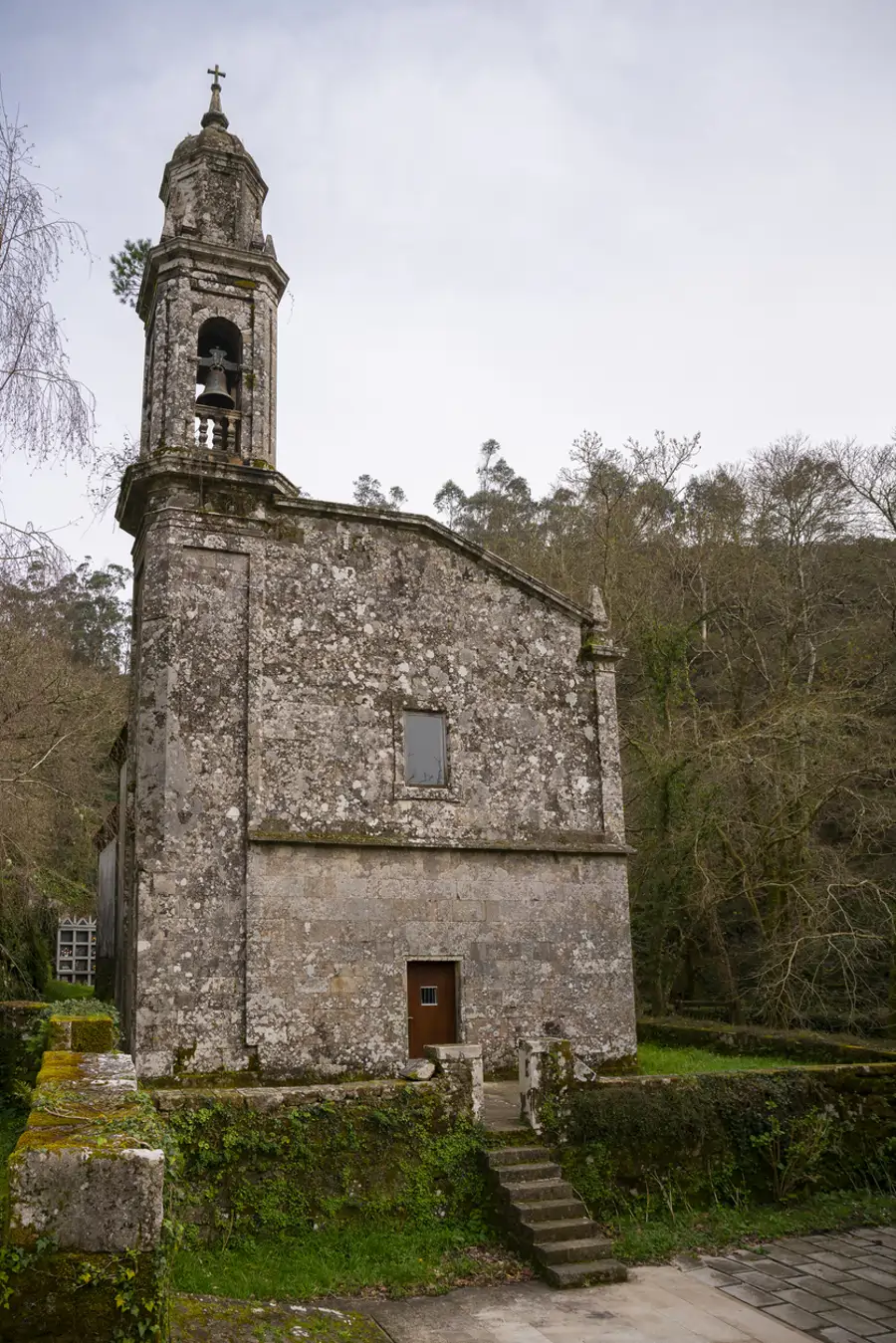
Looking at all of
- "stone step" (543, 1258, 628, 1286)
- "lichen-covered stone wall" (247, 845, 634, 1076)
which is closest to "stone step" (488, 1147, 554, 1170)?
"stone step" (543, 1258, 628, 1286)

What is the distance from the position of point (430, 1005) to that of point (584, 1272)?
5220mm

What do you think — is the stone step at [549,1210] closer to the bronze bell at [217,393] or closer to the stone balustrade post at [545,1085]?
the stone balustrade post at [545,1085]

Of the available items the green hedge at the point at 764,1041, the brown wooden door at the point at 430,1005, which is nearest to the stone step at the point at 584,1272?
the brown wooden door at the point at 430,1005

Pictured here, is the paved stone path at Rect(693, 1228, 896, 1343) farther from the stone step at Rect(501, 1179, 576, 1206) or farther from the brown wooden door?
the brown wooden door

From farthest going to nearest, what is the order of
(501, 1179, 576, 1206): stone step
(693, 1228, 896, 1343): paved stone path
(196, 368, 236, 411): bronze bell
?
(196, 368, 236, 411): bronze bell
(501, 1179, 576, 1206): stone step
(693, 1228, 896, 1343): paved stone path

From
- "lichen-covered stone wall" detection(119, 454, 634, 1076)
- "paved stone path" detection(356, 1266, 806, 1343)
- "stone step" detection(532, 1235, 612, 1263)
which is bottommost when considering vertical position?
"paved stone path" detection(356, 1266, 806, 1343)

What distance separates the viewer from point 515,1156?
33.0ft

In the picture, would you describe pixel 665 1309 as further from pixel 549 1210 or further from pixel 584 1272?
Result: pixel 549 1210

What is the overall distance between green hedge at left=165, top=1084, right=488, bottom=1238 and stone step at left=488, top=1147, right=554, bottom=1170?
16 cm

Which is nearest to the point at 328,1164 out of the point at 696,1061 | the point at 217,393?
the point at 696,1061

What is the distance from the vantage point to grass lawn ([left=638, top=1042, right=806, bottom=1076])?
14.7m

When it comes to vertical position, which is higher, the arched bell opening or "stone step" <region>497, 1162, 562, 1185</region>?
the arched bell opening

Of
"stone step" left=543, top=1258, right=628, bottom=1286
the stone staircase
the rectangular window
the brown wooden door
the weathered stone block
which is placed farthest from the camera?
the rectangular window

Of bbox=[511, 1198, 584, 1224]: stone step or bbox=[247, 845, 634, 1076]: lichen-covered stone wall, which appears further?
bbox=[247, 845, 634, 1076]: lichen-covered stone wall
